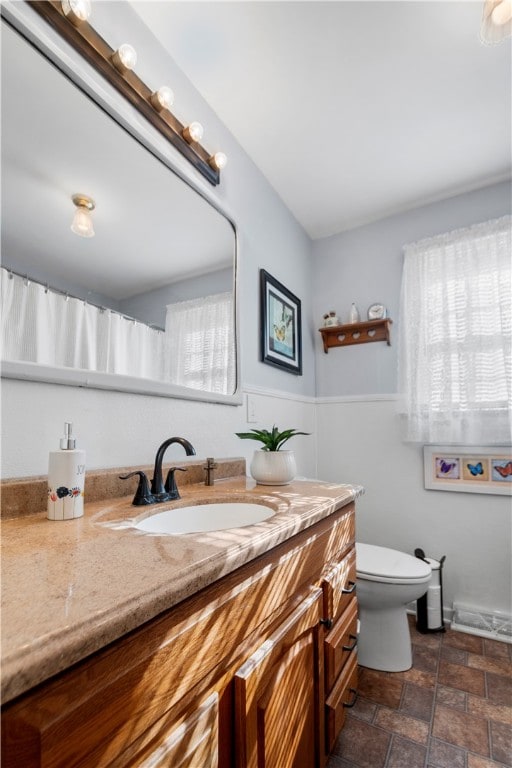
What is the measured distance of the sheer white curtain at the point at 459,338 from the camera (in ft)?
6.29

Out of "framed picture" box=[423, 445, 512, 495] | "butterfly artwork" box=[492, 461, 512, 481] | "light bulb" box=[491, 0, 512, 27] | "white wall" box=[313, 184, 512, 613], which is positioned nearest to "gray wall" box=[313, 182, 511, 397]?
"white wall" box=[313, 184, 512, 613]

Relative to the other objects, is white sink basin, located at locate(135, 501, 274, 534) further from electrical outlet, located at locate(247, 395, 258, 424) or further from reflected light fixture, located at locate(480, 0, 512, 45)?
reflected light fixture, located at locate(480, 0, 512, 45)

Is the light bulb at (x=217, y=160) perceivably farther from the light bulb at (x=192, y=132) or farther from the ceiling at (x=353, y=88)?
the ceiling at (x=353, y=88)

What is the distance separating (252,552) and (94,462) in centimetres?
58

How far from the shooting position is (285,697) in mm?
789

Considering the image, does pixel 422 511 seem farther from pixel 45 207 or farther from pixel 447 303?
pixel 45 207

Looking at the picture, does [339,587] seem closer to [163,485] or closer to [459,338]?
[163,485]

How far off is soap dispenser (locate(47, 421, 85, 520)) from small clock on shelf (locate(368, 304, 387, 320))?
197 centimetres

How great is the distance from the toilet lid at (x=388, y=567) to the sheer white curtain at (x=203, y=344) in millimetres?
957

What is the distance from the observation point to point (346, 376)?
245cm

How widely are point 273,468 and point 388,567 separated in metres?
0.75

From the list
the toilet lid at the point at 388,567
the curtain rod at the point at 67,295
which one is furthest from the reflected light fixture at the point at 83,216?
the toilet lid at the point at 388,567

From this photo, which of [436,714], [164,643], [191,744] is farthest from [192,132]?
[436,714]

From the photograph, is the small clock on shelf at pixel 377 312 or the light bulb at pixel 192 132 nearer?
the light bulb at pixel 192 132
